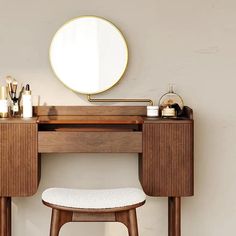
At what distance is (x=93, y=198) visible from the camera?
2771 mm

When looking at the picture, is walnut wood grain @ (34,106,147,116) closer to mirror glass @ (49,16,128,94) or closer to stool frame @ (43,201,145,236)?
mirror glass @ (49,16,128,94)

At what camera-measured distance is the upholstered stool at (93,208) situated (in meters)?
2.69

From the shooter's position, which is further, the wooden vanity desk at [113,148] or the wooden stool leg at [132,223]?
the wooden vanity desk at [113,148]

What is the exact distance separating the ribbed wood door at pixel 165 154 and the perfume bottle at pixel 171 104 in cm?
19

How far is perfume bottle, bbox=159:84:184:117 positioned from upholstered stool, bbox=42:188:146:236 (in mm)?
611

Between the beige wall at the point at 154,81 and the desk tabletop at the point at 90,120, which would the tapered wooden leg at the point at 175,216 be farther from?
the desk tabletop at the point at 90,120

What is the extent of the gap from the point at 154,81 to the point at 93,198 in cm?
96

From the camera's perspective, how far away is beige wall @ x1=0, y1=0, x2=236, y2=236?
3.33m

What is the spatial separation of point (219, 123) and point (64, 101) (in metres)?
1.00

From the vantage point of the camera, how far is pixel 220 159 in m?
3.43

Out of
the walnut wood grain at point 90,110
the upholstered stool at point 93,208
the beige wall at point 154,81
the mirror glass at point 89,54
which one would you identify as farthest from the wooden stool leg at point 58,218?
the mirror glass at point 89,54

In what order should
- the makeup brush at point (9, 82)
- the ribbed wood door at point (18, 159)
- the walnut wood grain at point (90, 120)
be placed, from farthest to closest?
1. the makeup brush at point (9, 82)
2. the walnut wood grain at point (90, 120)
3. the ribbed wood door at point (18, 159)

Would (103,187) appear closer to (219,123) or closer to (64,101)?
(64,101)

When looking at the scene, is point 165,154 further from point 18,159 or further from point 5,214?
point 5,214
